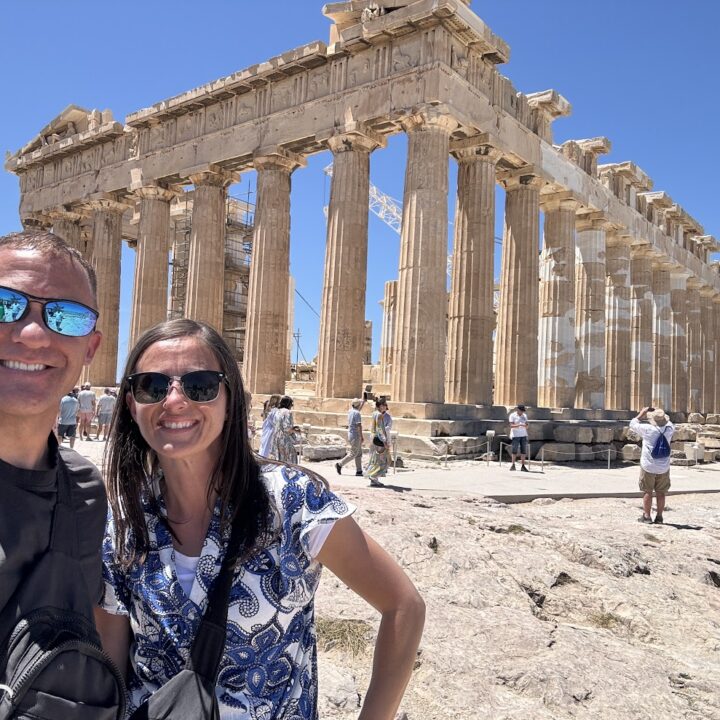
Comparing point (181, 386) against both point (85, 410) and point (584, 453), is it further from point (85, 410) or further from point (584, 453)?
point (584, 453)

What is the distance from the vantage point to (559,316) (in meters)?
23.3

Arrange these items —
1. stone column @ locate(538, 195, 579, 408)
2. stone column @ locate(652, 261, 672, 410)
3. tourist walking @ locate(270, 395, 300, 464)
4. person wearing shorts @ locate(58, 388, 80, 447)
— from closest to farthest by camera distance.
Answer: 1. tourist walking @ locate(270, 395, 300, 464)
2. person wearing shorts @ locate(58, 388, 80, 447)
3. stone column @ locate(538, 195, 579, 408)
4. stone column @ locate(652, 261, 672, 410)

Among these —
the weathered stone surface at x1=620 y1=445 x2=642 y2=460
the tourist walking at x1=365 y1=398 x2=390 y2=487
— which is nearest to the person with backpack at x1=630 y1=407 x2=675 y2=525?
the tourist walking at x1=365 y1=398 x2=390 y2=487

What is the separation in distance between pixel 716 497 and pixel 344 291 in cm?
1057

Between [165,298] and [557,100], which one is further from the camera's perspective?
[165,298]

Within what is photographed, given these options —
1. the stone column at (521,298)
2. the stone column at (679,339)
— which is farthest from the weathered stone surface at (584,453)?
the stone column at (679,339)

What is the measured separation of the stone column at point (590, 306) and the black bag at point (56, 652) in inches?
986

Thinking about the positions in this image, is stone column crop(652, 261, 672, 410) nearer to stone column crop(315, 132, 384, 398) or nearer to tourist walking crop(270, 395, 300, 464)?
stone column crop(315, 132, 384, 398)

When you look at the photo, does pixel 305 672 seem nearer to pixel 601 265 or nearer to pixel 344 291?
pixel 344 291

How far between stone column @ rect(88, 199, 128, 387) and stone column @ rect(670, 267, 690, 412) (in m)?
25.4

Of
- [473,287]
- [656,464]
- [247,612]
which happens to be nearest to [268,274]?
[473,287]

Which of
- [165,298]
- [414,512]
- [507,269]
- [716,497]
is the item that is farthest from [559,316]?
[414,512]

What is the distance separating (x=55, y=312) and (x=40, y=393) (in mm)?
220

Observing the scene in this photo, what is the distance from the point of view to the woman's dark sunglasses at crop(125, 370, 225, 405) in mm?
2066
